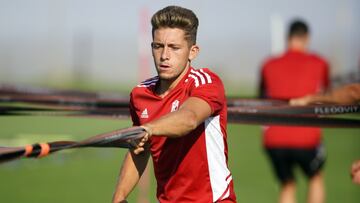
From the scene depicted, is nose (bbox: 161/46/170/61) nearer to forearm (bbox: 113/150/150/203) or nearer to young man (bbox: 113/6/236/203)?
young man (bbox: 113/6/236/203)

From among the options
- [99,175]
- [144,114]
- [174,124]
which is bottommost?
[99,175]

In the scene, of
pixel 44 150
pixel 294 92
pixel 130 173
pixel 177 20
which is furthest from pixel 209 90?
pixel 294 92

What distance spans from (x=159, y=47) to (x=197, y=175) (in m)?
0.82

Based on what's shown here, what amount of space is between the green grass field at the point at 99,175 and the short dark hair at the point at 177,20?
6079 millimetres

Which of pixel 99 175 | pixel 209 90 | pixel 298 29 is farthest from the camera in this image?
pixel 99 175

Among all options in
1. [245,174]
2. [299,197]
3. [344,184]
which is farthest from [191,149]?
[245,174]

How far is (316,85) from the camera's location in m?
11.0

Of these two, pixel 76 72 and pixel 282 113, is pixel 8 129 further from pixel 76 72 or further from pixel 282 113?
pixel 76 72

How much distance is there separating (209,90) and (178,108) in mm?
240

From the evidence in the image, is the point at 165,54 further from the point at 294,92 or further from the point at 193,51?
the point at 294,92

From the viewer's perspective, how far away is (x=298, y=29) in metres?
11.0

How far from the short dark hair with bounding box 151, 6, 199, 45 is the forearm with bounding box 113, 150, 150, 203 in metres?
0.94

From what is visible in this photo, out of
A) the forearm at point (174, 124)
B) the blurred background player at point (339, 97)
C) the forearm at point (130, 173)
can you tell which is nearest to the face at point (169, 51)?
the forearm at point (174, 124)

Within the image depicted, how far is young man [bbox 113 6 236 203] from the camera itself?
5.15 metres
